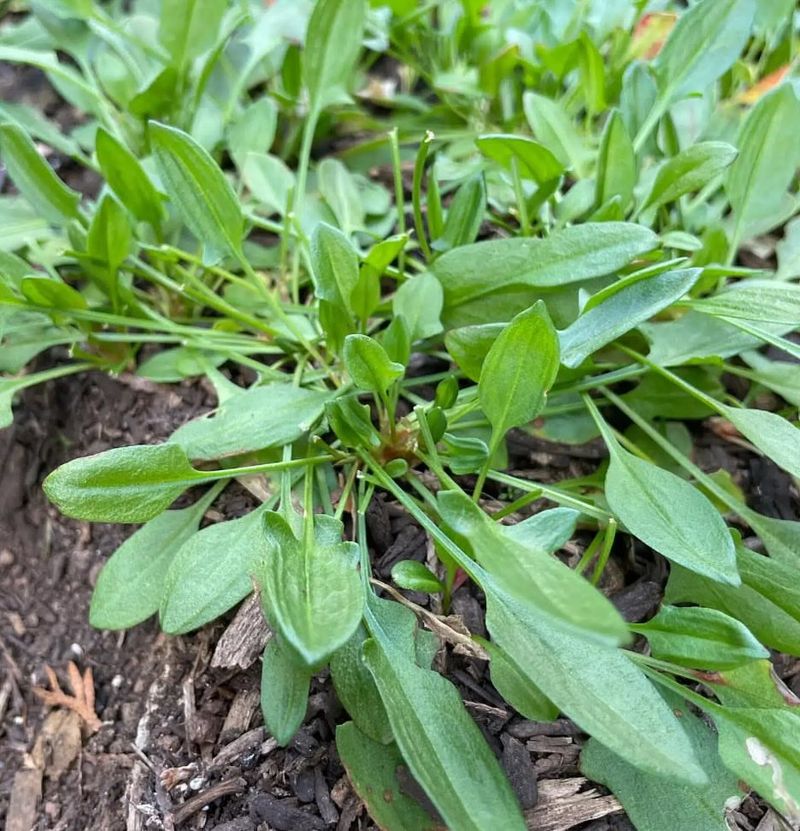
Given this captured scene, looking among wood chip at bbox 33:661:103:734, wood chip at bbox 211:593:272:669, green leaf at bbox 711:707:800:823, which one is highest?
green leaf at bbox 711:707:800:823

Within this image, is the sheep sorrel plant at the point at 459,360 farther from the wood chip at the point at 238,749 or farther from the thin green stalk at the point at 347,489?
the wood chip at the point at 238,749

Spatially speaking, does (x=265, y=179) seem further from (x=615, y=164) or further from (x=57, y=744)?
(x=57, y=744)

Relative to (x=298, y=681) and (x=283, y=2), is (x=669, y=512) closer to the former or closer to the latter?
(x=298, y=681)

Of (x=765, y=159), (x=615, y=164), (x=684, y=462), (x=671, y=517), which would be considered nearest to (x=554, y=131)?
(x=615, y=164)

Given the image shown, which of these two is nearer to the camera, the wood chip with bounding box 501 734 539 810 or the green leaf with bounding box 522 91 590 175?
the wood chip with bounding box 501 734 539 810

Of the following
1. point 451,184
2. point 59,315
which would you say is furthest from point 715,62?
point 59,315

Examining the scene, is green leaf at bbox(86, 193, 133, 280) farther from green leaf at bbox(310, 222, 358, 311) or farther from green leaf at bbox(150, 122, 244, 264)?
green leaf at bbox(310, 222, 358, 311)

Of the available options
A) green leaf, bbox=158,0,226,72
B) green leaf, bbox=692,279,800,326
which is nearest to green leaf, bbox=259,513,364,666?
green leaf, bbox=692,279,800,326
